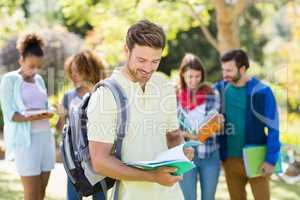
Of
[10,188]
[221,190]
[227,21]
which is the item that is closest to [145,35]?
[10,188]

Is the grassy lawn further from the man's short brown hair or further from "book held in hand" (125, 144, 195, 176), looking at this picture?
the man's short brown hair

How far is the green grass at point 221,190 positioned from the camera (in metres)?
6.34

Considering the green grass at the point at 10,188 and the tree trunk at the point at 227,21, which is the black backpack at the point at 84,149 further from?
the tree trunk at the point at 227,21

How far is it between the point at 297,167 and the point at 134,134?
5321 mm

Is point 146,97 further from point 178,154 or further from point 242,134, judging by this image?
point 242,134

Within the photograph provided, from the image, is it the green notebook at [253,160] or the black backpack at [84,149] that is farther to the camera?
the green notebook at [253,160]

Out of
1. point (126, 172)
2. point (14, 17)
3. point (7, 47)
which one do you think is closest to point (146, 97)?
point (126, 172)

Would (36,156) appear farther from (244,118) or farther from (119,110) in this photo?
(119,110)

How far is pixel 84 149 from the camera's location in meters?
2.70

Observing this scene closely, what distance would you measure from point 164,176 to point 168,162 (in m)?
0.07

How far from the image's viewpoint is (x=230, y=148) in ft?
15.4

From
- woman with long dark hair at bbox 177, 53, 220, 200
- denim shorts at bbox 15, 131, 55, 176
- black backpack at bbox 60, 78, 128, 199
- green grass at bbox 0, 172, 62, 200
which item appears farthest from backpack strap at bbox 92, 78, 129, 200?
green grass at bbox 0, 172, 62, 200

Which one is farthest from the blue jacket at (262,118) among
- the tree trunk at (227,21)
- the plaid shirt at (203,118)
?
the tree trunk at (227,21)

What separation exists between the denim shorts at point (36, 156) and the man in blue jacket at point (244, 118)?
149 centimetres
